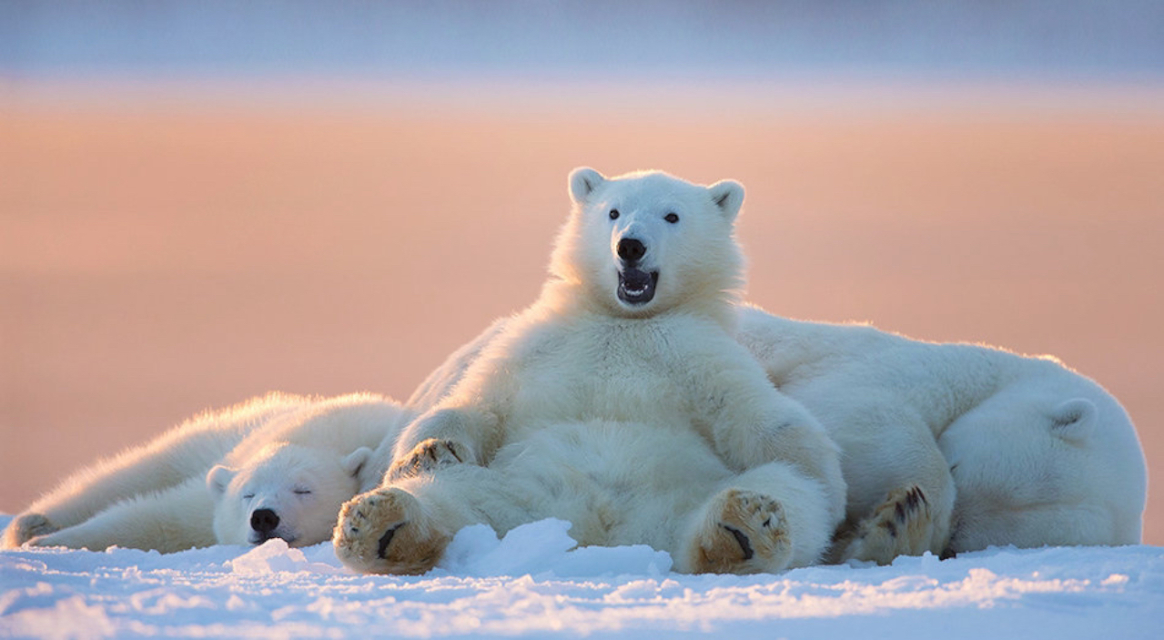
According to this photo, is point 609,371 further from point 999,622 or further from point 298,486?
point 999,622

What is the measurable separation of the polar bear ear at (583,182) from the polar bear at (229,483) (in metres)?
1.50

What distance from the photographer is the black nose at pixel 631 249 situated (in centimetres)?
576

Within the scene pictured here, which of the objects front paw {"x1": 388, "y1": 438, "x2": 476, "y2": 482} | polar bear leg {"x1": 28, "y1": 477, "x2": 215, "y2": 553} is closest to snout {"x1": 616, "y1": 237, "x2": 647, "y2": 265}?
front paw {"x1": 388, "y1": 438, "x2": 476, "y2": 482}

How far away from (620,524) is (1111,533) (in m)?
2.60

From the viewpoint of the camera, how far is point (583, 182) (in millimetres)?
6527

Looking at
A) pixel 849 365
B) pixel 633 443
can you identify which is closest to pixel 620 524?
pixel 633 443

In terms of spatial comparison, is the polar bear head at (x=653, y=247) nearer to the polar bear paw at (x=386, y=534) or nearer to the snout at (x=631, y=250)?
the snout at (x=631, y=250)

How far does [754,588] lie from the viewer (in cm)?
382

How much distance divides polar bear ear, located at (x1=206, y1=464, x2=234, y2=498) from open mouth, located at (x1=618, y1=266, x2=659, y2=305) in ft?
7.27

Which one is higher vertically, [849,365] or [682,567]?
[849,365]

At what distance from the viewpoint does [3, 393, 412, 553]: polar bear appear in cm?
633

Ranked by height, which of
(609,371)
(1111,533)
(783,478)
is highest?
(609,371)

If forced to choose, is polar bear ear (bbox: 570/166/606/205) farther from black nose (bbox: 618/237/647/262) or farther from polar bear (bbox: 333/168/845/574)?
black nose (bbox: 618/237/647/262)

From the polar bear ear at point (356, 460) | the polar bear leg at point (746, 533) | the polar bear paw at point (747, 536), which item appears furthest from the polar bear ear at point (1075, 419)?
the polar bear ear at point (356, 460)
